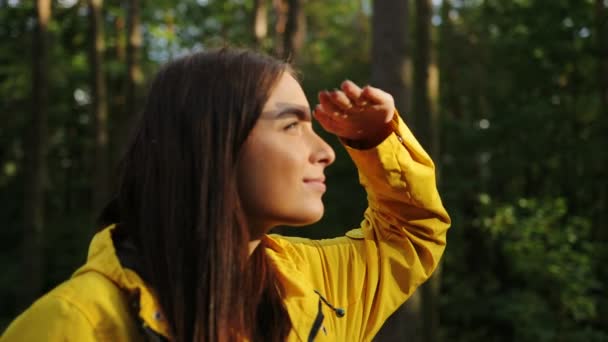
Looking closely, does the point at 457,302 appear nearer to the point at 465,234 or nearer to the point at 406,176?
the point at 465,234

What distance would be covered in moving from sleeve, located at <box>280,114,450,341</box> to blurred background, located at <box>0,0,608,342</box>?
18.4 ft

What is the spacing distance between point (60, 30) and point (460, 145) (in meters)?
10.4

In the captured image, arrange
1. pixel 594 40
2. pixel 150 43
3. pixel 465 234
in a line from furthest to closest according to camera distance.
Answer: pixel 150 43 < pixel 465 234 < pixel 594 40

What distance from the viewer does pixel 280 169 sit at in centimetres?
185

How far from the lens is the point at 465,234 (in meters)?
16.4

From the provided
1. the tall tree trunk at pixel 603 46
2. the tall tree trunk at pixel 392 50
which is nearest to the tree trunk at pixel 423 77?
the tall tree trunk at pixel 392 50

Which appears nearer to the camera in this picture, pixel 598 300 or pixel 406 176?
pixel 406 176

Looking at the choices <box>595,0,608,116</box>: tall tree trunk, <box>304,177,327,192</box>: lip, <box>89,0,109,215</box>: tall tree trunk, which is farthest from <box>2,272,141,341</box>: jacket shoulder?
<box>595,0,608,116</box>: tall tree trunk

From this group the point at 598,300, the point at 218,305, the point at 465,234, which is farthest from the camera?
the point at 465,234

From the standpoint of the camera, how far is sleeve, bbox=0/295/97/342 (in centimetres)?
155

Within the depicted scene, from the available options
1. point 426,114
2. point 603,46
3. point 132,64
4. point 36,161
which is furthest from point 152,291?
point 132,64

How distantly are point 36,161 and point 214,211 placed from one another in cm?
1218

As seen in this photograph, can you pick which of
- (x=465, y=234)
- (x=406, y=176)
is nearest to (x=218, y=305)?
(x=406, y=176)

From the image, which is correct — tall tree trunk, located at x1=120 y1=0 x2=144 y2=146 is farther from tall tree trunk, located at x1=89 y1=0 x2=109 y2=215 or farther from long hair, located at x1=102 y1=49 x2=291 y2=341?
long hair, located at x1=102 y1=49 x2=291 y2=341
